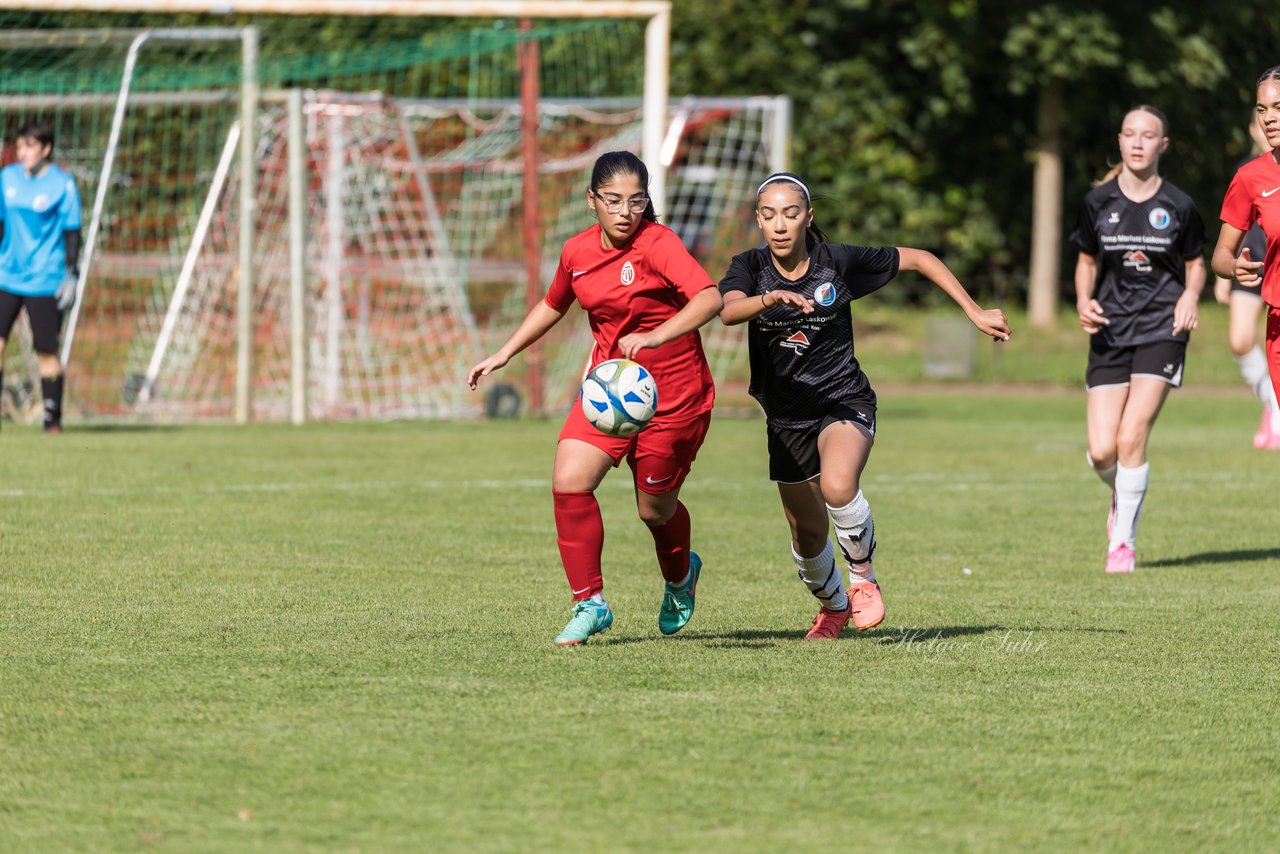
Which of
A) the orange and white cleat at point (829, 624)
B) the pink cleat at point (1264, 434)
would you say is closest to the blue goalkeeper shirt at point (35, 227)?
the orange and white cleat at point (829, 624)

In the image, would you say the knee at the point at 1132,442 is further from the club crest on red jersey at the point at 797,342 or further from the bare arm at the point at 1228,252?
the club crest on red jersey at the point at 797,342

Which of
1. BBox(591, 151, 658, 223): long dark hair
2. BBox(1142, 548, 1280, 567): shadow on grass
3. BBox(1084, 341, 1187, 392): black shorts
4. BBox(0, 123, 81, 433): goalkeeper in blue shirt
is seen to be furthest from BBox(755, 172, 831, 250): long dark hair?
BBox(0, 123, 81, 433): goalkeeper in blue shirt

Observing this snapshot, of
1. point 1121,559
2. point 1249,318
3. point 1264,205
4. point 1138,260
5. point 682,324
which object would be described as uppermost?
point 1264,205

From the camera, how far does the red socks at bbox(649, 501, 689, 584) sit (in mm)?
6863

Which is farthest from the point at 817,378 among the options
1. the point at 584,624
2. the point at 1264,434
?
the point at 1264,434

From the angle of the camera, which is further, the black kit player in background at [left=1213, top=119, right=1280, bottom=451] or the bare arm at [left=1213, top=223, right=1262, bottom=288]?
the black kit player in background at [left=1213, top=119, right=1280, bottom=451]

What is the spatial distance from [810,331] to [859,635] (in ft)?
3.95

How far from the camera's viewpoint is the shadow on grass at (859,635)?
6.87 m

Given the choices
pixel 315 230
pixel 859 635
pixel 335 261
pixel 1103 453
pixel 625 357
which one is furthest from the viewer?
pixel 315 230

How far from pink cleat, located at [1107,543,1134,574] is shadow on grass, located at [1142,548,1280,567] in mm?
280

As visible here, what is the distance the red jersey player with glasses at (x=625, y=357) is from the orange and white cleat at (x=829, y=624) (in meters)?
0.62

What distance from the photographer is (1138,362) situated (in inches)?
375

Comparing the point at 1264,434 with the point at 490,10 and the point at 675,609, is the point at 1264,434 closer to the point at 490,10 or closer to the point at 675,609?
the point at 490,10

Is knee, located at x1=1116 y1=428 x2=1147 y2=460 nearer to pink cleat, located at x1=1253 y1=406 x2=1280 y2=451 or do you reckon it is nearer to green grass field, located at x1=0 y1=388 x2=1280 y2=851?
green grass field, located at x1=0 y1=388 x2=1280 y2=851
